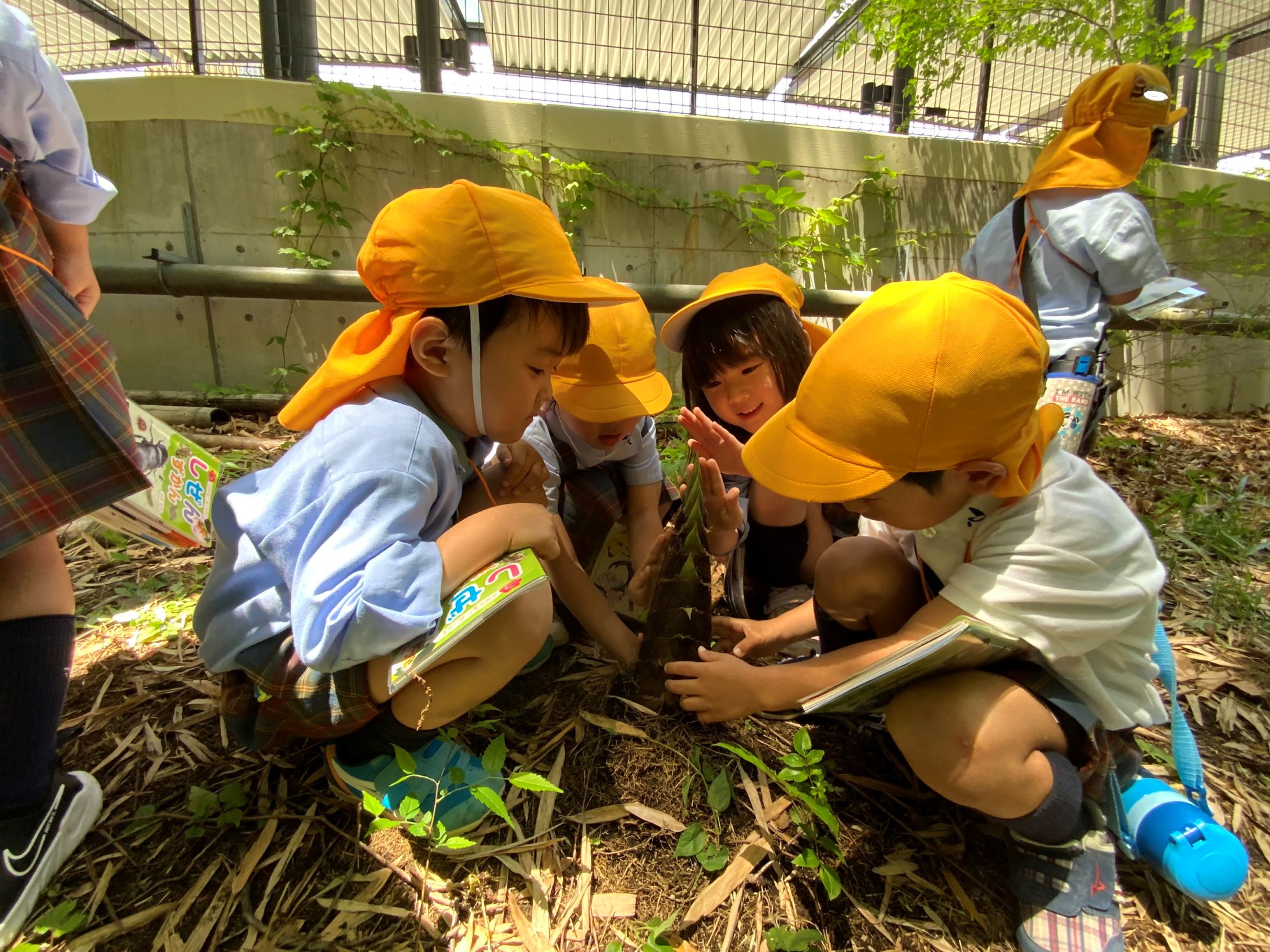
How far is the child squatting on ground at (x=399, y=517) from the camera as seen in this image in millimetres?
1137

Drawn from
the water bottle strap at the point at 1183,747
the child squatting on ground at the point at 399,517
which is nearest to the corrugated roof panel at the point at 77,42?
the child squatting on ground at the point at 399,517

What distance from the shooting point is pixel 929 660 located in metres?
1.17

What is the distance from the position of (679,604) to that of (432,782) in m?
0.70

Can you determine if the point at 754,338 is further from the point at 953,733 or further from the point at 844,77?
the point at 844,77

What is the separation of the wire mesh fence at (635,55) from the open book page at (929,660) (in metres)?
5.04

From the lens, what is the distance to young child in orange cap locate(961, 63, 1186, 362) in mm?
2852

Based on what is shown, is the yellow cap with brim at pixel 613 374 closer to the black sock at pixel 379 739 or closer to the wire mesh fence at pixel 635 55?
the black sock at pixel 379 739

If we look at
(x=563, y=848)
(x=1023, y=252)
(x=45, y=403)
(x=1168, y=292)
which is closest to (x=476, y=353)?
(x=45, y=403)

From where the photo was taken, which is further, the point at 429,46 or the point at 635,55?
the point at 635,55

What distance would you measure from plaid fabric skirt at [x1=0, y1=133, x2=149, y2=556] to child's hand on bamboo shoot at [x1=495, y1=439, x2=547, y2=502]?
2.62 ft

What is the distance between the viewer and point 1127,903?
137 cm

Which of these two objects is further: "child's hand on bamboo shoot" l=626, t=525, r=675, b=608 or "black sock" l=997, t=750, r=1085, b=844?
"child's hand on bamboo shoot" l=626, t=525, r=675, b=608

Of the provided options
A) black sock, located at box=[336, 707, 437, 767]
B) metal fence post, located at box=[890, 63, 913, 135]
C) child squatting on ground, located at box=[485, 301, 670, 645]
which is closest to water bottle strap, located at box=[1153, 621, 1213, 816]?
child squatting on ground, located at box=[485, 301, 670, 645]

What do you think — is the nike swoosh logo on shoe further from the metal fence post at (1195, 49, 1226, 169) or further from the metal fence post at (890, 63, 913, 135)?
the metal fence post at (1195, 49, 1226, 169)
